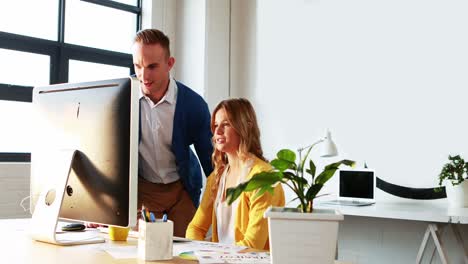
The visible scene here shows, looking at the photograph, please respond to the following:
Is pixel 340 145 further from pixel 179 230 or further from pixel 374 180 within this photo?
pixel 179 230

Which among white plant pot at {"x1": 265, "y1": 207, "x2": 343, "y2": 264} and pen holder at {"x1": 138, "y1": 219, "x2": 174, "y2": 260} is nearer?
white plant pot at {"x1": 265, "y1": 207, "x2": 343, "y2": 264}

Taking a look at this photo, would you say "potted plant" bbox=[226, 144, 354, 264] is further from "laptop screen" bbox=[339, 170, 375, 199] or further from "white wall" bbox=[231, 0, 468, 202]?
"white wall" bbox=[231, 0, 468, 202]

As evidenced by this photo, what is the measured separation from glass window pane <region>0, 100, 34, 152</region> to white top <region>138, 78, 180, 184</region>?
1.92m

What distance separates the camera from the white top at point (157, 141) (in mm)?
2082

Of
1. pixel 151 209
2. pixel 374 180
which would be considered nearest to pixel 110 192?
pixel 151 209

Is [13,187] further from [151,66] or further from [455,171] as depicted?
[455,171]

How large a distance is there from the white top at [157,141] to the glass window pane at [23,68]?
78.0 inches

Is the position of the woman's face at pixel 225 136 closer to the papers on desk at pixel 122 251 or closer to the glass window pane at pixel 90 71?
the papers on desk at pixel 122 251

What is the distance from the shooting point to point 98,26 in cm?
425

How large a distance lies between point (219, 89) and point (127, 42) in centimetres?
89

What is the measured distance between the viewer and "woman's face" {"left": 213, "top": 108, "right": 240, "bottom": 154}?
1895mm

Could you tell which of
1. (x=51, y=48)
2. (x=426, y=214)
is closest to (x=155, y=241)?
(x=426, y=214)

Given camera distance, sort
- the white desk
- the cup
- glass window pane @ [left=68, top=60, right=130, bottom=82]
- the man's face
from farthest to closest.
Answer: glass window pane @ [left=68, top=60, right=130, bottom=82] → the white desk → the man's face → the cup

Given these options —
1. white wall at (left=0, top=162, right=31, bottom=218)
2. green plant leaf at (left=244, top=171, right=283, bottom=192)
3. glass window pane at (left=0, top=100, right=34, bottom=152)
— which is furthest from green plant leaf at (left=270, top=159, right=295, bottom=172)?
glass window pane at (left=0, top=100, right=34, bottom=152)
